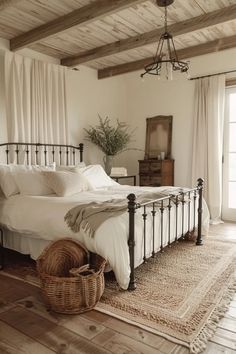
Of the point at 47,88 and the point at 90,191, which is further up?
the point at 47,88

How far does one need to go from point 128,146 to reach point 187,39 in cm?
226

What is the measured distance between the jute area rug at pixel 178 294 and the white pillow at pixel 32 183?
758mm

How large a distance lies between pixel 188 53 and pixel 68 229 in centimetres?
335

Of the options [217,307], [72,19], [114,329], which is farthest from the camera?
[72,19]

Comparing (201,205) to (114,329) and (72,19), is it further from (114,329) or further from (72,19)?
(72,19)

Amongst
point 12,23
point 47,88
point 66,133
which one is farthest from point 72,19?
point 66,133

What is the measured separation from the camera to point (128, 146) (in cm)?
579

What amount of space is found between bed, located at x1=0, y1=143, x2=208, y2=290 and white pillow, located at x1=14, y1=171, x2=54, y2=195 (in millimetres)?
90

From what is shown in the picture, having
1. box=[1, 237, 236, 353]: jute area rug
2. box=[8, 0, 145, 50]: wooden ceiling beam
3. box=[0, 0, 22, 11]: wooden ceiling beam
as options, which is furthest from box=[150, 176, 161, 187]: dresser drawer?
box=[0, 0, 22, 11]: wooden ceiling beam

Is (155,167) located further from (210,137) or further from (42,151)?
(42,151)

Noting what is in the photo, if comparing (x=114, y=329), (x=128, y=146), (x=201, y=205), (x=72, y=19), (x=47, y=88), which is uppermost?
(x=72, y=19)

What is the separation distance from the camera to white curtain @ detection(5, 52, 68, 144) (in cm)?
385

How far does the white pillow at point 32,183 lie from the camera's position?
3199 mm

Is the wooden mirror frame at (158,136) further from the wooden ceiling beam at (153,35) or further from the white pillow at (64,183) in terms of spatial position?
the white pillow at (64,183)
